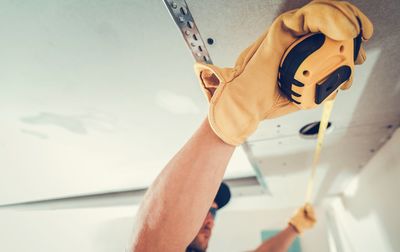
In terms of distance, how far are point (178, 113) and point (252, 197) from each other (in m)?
1.33

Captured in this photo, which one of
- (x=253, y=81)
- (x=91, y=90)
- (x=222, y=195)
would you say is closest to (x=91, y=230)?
(x=222, y=195)

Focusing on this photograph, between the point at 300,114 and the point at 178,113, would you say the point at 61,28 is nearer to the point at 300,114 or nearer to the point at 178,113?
the point at 178,113

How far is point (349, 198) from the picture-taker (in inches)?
64.0

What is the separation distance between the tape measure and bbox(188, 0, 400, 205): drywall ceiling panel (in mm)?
126

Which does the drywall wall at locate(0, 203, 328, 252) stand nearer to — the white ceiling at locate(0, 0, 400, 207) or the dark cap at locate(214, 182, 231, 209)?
the white ceiling at locate(0, 0, 400, 207)

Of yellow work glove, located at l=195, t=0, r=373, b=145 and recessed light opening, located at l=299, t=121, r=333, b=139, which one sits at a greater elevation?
yellow work glove, located at l=195, t=0, r=373, b=145

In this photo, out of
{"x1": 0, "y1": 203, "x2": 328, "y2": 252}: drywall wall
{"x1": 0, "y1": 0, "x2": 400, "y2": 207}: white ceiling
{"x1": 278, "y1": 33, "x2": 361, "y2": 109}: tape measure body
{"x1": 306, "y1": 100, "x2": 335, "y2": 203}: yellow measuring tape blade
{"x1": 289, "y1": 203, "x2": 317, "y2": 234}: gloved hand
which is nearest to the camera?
{"x1": 278, "y1": 33, "x2": 361, "y2": 109}: tape measure body

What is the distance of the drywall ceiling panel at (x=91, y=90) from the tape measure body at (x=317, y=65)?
301 millimetres

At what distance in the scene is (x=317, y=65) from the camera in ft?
1.45

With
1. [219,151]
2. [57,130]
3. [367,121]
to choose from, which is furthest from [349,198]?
[57,130]

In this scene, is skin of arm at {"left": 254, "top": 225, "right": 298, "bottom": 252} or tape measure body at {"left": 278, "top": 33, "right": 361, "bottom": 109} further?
skin of arm at {"left": 254, "top": 225, "right": 298, "bottom": 252}

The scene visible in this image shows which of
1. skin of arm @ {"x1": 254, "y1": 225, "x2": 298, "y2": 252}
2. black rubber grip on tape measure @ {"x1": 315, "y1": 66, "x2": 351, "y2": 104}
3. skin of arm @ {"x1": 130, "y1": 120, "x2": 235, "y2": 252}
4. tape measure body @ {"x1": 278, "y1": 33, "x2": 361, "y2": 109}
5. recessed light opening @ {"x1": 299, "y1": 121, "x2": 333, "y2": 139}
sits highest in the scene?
tape measure body @ {"x1": 278, "y1": 33, "x2": 361, "y2": 109}

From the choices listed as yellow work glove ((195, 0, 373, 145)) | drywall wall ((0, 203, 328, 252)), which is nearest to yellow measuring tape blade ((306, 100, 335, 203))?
yellow work glove ((195, 0, 373, 145))

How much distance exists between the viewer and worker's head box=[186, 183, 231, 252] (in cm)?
149
